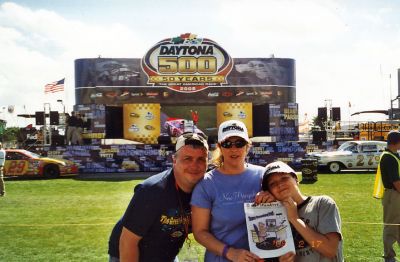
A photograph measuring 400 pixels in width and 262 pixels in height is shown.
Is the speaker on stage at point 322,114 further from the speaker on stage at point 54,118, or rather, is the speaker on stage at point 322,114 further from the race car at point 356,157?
the speaker on stage at point 54,118

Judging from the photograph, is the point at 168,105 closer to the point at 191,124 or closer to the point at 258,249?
the point at 191,124

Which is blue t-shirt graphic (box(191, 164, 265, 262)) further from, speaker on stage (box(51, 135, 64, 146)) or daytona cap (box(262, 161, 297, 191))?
speaker on stage (box(51, 135, 64, 146))

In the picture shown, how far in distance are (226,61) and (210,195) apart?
26992mm

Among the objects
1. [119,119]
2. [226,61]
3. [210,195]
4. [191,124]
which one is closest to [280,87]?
[226,61]

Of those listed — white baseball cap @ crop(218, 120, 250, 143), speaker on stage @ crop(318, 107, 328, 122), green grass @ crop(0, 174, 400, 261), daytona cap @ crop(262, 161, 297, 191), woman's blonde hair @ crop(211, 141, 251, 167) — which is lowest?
green grass @ crop(0, 174, 400, 261)

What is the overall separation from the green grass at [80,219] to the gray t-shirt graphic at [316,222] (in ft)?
13.7

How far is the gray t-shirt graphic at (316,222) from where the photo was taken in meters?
2.62

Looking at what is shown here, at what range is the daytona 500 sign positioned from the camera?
28781mm

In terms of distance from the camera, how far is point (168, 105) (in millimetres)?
29953

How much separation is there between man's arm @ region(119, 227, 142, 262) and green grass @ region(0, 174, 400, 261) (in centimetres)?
403

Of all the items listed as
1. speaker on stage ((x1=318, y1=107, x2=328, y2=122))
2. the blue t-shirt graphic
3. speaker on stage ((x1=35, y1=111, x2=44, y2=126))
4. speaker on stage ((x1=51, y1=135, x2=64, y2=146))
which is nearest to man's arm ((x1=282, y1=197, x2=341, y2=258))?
the blue t-shirt graphic

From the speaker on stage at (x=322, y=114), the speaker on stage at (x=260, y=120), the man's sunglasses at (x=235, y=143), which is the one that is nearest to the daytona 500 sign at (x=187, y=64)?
the speaker on stage at (x=260, y=120)

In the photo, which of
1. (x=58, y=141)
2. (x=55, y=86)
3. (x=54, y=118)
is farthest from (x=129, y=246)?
(x=55, y=86)

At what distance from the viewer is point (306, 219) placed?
265 cm
